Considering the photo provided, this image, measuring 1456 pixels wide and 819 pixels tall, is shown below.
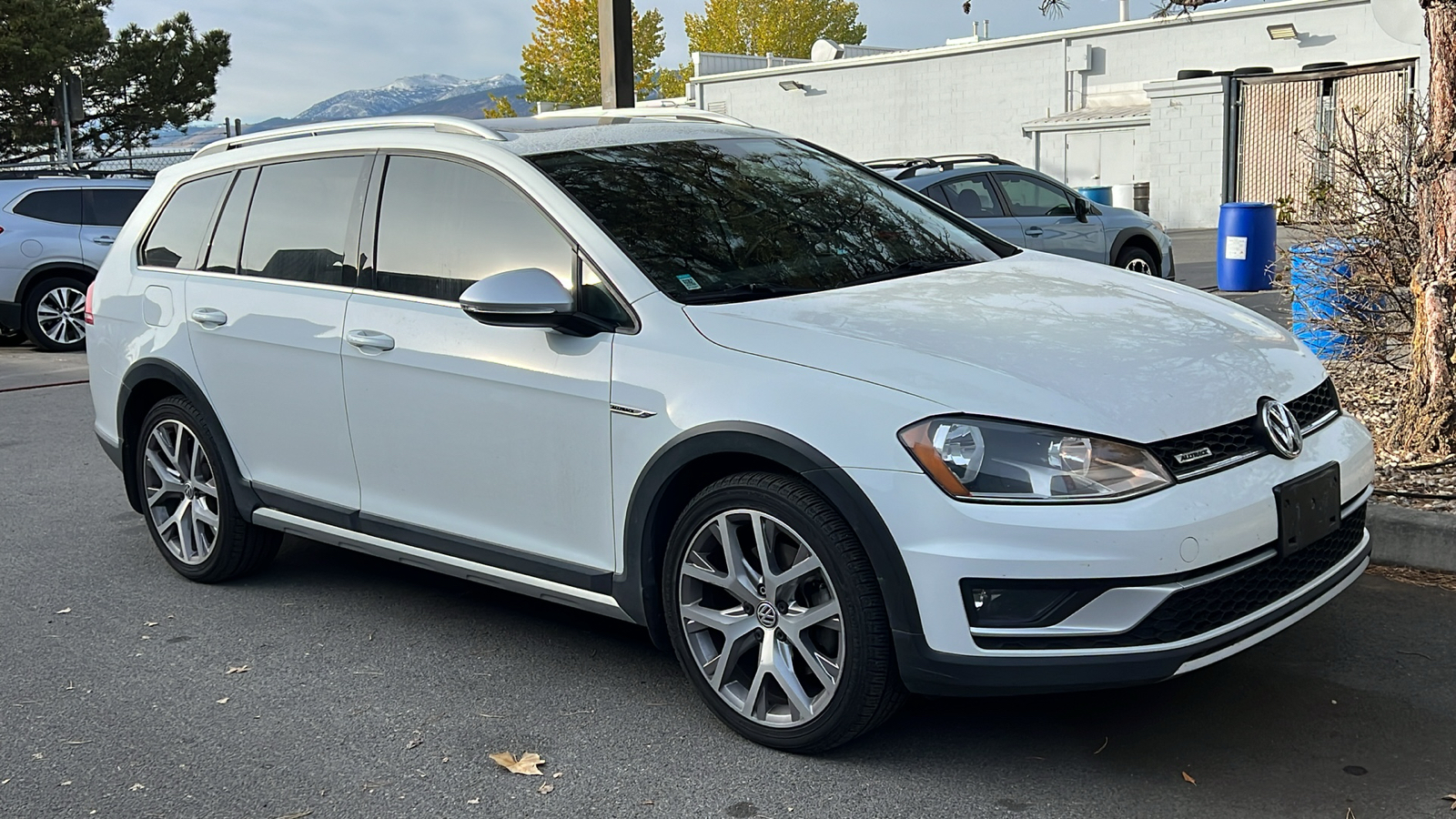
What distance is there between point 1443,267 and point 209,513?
5.20 meters

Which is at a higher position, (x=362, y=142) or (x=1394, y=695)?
(x=362, y=142)

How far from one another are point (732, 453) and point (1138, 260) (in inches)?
437

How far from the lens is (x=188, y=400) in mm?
5484

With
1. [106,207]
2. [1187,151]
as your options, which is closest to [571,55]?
[1187,151]

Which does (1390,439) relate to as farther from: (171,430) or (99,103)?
(99,103)

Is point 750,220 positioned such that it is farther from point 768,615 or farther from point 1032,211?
point 1032,211

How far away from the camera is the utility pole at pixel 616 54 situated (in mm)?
9680

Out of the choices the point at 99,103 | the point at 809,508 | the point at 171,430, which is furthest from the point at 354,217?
the point at 99,103

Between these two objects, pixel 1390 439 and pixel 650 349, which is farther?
pixel 1390 439

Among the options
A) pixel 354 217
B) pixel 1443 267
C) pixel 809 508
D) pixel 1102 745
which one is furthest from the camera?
pixel 1443 267

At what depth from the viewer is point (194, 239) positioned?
18.2 feet

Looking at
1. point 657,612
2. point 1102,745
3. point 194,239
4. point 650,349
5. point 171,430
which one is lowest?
point 1102,745

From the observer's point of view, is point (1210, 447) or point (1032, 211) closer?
point (1210, 447)

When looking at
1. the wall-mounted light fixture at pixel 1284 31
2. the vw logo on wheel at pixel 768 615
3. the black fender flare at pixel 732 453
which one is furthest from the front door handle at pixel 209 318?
the wall-mounted light fixture at pixel 1284 31
